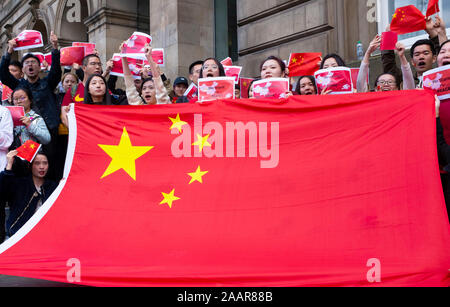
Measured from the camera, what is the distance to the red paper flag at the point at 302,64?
236 inches

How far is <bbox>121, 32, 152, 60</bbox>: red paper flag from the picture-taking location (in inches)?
214

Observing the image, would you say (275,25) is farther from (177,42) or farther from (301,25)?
(177,42)

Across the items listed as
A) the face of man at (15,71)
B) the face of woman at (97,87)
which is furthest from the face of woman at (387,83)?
the face of man at (15,71)

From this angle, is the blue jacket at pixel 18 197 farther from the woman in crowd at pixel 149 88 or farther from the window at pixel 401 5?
the window at pixel 401 5

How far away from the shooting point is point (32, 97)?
233 inches

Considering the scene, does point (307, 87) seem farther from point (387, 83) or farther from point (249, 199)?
point (249, 199)

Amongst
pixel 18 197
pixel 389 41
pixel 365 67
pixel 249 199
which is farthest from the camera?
pixel 18 197

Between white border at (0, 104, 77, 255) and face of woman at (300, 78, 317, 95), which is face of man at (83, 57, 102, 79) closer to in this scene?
white border at (0, 104, 77, 255)

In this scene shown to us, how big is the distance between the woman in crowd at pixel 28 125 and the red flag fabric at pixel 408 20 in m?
3.85

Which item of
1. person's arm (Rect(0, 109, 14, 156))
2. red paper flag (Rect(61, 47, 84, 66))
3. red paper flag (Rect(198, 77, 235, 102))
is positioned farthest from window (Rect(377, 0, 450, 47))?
person's arm (Rect(0, 109, 14, 156))

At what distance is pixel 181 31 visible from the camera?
1016cm

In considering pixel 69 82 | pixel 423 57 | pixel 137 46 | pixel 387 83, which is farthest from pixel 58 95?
pixel 423 57

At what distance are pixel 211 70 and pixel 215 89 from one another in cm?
70

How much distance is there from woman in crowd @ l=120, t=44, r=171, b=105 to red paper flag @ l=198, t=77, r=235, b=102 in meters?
0.67
